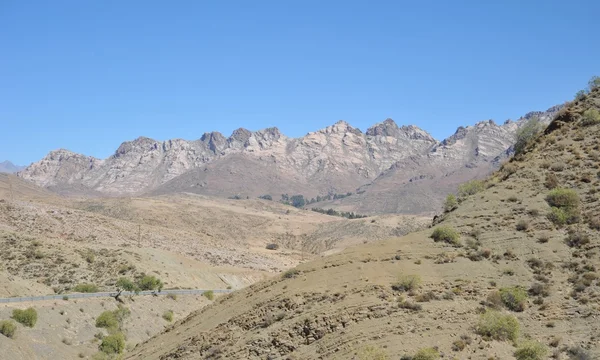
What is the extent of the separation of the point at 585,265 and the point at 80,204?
170102mm

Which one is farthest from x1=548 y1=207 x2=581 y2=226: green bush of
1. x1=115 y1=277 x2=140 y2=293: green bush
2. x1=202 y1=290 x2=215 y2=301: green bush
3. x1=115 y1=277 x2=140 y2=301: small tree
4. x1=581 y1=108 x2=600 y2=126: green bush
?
x1=202 y1=290 x2=215 y2=301: green bush

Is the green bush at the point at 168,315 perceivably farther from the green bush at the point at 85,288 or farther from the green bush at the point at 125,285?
the green bush at the point at 85,288

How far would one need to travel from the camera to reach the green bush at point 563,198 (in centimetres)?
2848

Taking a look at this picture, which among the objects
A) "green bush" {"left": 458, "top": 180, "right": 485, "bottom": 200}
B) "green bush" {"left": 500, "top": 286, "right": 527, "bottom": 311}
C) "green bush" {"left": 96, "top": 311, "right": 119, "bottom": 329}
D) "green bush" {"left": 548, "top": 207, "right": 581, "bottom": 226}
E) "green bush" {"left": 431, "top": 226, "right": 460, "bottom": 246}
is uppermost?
"green bush" {"left": 458, "top": 180, "right": 485, "bottom": 200}

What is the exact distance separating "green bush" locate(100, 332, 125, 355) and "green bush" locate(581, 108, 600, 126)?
36.1 meters

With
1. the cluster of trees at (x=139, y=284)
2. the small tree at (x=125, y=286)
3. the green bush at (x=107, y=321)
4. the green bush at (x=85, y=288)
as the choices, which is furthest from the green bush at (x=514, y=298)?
the green bush at (x=85, y=288)

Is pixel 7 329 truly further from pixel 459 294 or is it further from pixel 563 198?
pixel 563 198

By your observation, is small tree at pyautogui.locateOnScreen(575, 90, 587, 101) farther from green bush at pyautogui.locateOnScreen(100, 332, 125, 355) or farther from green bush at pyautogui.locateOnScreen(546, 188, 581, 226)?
green bush at pyautogui.locateOnScreen(100, 332, 125, 355)

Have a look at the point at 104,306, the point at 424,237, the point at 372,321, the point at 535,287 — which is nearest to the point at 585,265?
the point at 535,287

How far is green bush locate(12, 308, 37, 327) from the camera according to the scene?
41.2 m

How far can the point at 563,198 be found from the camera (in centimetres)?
2878

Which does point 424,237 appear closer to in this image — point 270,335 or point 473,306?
point 473,306

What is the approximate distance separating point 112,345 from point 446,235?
28.5 meters

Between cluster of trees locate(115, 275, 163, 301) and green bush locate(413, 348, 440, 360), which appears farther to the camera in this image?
cluster of trees locate(115, 275, 163, 301)
